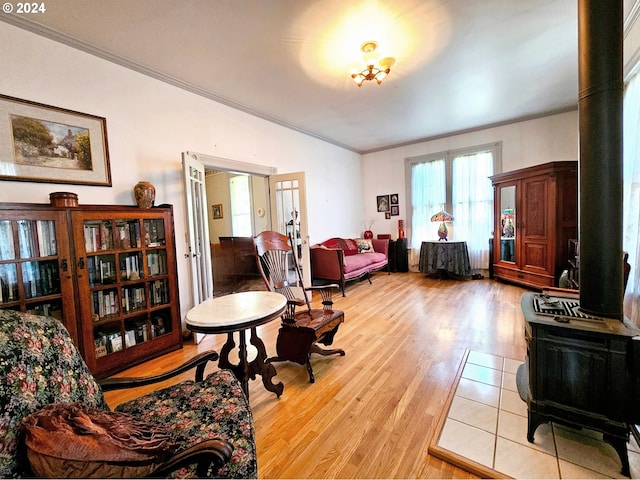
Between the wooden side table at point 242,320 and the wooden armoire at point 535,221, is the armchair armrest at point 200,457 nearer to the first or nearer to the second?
the wooden side table at point 242,320

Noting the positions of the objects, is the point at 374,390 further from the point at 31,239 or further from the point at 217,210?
the point at 217,210

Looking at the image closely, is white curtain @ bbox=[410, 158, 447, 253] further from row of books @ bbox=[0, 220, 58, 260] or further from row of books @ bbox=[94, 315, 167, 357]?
row of books @ bbox=[0, 220, 58, 260]

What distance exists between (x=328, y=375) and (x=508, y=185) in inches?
172

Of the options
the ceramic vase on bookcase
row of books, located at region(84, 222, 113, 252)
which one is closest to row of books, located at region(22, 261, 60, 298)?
row of books, located at region(84, 222, 113, 252)

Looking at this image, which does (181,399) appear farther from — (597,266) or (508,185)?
(508,185)

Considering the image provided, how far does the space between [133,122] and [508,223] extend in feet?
18.0

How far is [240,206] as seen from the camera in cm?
652

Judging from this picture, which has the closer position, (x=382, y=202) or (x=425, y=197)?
(x=425, y=197)

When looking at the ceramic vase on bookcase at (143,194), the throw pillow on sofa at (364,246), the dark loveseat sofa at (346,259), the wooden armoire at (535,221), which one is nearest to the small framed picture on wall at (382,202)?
the dark loveseat sofa at (346,259)

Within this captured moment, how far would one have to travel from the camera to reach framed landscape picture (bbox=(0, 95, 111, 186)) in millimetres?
2016

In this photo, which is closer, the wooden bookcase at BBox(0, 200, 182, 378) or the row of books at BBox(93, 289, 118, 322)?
the wooden bookcase at BBox(0, 200, 182, 378)

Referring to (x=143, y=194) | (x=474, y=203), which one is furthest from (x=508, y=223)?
(x=143, y=194)

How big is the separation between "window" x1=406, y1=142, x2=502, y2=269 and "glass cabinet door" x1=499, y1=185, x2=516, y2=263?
46 cm

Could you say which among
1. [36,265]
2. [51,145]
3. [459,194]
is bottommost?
[36,265]
